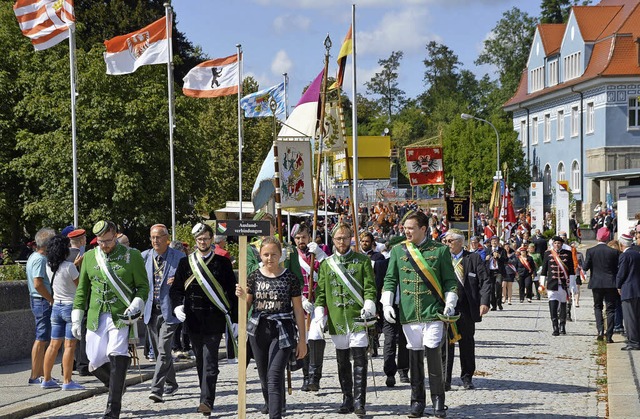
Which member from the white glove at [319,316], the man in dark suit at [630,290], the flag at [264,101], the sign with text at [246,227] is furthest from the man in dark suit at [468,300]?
the flag at [264,101]

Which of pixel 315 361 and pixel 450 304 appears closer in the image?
pixel 450 304

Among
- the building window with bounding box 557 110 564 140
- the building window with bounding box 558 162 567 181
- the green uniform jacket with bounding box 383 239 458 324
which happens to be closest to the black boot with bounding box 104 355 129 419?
the green uniform jacket with bounding box 383 239 458 324

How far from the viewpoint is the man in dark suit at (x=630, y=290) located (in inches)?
655

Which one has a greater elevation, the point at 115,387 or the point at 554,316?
the point at 115,387

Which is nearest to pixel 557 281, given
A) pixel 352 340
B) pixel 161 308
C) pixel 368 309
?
pixel 161 308

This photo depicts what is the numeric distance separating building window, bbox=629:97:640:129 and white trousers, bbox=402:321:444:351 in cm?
5471

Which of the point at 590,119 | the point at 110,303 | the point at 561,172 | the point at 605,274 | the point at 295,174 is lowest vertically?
the point at 605,274

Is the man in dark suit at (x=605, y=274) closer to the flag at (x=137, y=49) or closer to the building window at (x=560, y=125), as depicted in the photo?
the flag at (x=137, y=49)

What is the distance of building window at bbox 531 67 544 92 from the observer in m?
73.7

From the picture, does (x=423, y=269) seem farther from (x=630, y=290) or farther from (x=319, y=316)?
(x=630, y=290)

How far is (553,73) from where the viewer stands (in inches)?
2813

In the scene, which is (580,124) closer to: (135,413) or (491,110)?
(491,110)

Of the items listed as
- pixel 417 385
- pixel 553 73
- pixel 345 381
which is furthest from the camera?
pixel 553 73

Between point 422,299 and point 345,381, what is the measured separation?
1.10 m
